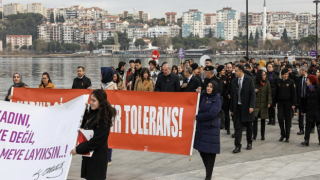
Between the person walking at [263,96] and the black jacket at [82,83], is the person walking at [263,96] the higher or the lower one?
the lower one

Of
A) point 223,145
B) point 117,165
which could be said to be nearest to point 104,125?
point 117,165

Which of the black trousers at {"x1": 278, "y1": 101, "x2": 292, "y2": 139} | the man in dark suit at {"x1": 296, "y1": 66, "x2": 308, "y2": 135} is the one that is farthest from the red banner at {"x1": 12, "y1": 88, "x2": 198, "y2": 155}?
the man in dark suit at {"x1": 296, "y1": 66, "x2": 308, "y2": 135}

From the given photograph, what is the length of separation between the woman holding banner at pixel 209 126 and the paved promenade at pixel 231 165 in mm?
406

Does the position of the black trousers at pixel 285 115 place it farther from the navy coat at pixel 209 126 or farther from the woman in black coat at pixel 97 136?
the woman in black coat at pixel 97 136

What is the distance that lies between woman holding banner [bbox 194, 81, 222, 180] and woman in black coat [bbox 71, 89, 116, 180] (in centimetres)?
191

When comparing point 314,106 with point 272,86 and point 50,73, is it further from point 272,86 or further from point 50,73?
point 50,73

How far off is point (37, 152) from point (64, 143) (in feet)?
1.02

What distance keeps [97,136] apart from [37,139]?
690 millimetres

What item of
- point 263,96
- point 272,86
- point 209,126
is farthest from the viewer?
point 272,86

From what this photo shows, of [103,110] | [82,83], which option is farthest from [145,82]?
[103,110]

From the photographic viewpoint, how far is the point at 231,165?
7750 millimetres

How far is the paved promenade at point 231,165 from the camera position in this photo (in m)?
7.07

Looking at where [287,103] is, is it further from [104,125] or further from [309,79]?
[104,125]

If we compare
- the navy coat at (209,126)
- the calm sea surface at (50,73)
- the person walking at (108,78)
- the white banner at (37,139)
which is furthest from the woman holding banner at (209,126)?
the calm sea surface at (50,73)
